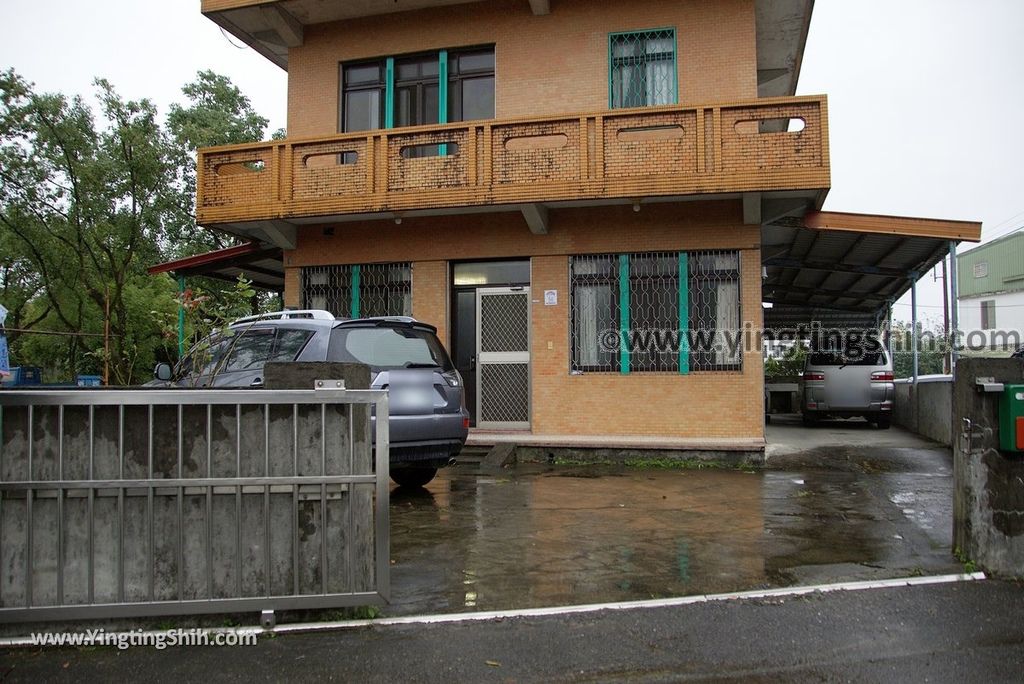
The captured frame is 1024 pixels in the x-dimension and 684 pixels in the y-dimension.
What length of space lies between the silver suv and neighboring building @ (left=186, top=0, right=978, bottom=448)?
2.31 metres

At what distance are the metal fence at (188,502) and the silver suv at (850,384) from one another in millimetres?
12647

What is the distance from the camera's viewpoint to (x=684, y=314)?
429 inches

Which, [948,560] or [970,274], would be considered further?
[970,274]

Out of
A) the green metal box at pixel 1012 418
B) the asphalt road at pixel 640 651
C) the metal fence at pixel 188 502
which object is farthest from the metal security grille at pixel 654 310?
the metal fence at pixel 188 502

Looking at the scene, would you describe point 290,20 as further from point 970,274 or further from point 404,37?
point 970,274

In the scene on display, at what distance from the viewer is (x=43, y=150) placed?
22.2m

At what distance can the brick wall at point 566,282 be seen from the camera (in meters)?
10.7

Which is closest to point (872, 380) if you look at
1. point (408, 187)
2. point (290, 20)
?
point (408, 187)

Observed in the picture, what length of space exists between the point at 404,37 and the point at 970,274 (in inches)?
1922

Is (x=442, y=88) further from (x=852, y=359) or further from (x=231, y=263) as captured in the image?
(x=852, y=359)

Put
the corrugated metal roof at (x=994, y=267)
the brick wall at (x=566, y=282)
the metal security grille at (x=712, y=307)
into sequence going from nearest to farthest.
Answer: the brick wall at (x=566, y=282) < the metal security grille at (x=712, y=307) < the corrugated metal roof at (x=994, y=267)

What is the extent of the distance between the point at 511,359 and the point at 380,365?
4859mm

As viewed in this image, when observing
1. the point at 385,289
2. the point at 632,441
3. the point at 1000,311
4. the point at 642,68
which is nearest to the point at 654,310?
the point at 632,441

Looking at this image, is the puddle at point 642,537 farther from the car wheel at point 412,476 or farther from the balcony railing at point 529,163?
the balcony railing at point 529,163
